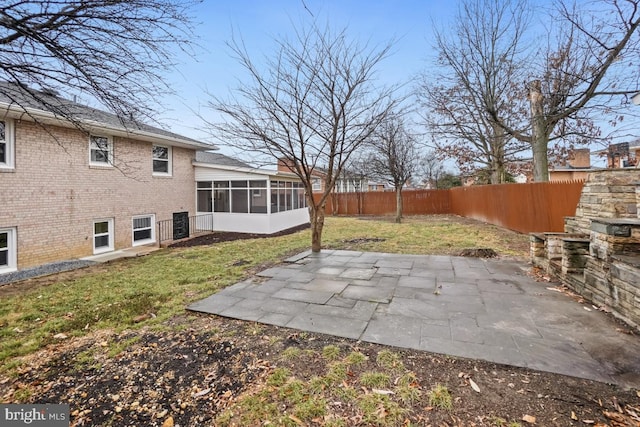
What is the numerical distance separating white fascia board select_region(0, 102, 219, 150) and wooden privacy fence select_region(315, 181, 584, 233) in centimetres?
996

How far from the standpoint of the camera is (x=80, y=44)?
9.36 feet

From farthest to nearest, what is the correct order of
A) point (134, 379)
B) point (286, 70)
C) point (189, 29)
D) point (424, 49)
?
point (424, 49) → point (286, 70) → point (189, 29) → point (134, 379)

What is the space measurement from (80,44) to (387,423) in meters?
4.22

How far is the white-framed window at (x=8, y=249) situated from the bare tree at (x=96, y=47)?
5.41 m

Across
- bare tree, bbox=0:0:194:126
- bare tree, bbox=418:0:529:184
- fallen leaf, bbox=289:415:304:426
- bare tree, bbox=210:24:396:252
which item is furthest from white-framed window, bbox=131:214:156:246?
bare tree, bbox=418:0:529:184

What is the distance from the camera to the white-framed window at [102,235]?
8.23 meters

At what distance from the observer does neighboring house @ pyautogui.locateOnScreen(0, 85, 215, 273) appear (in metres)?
6.46

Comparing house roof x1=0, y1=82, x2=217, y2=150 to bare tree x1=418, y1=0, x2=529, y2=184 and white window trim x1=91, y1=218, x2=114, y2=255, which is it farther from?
bare tree x1=418, y1=0, x2=529, y2=184

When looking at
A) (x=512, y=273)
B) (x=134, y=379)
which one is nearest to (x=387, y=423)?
(x=134, y=379)

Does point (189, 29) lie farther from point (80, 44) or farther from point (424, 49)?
point (424, 49)

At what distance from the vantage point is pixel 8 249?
6.56 metres

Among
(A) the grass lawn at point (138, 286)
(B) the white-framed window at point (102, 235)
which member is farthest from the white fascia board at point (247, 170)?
(B) the white-framed window at point (102, 235)

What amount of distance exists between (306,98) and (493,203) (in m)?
9.46

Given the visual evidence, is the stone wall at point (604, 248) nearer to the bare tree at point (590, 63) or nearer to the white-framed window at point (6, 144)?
the bare tree at point (590, 63)
